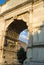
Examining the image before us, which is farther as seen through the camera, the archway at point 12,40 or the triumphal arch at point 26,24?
the archway at point 12,40

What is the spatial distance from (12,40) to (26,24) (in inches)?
123

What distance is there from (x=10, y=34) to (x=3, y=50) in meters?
1.77

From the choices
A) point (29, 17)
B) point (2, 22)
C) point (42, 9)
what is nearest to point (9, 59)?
point (2, 22)

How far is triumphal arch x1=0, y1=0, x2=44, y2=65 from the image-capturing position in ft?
42.3

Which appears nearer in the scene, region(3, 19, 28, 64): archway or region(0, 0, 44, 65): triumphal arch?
region(0, 0, 44, 65): triumphal arch

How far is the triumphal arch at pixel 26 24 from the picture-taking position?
12906 mm

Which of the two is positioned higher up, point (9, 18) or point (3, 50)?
point (9, 18)

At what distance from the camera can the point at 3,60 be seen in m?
16.2

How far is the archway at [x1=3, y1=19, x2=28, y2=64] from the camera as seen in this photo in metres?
16.8

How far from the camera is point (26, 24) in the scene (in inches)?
600

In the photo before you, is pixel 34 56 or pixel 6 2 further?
pixel 6 2

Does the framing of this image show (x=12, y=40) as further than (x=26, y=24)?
Yes

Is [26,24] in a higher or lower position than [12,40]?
higher

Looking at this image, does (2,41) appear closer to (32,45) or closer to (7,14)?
(7,14)
